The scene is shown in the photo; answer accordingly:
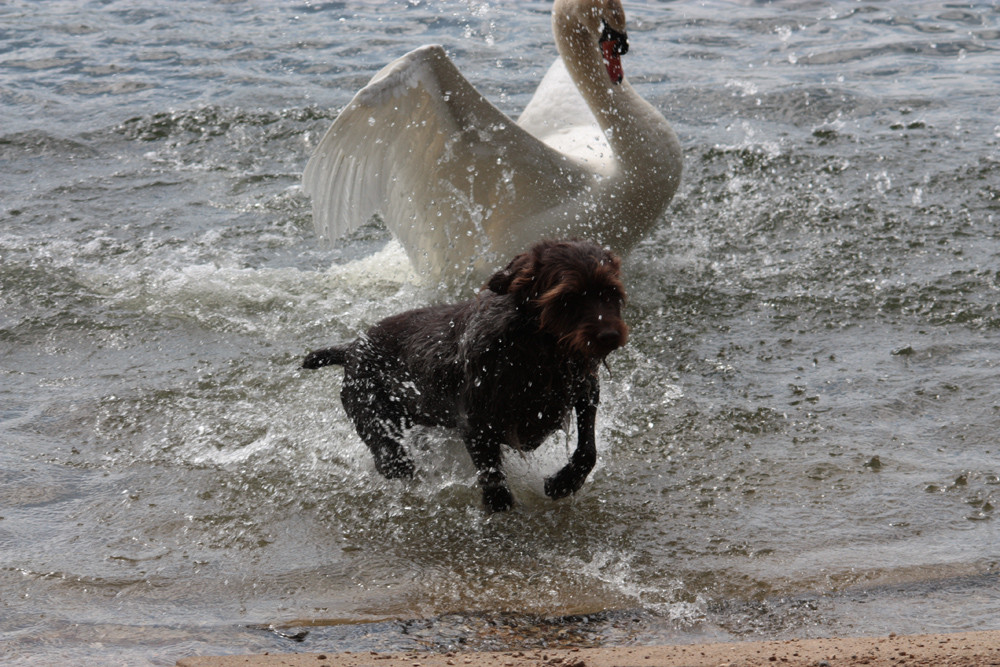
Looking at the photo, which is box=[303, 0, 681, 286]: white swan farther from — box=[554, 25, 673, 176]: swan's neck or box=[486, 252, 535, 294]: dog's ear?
box=[486, 252, 535, 294]: dog's ear

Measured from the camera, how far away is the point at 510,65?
38.7 feet

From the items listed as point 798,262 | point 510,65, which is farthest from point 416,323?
point 510,65

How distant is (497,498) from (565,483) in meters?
0.28

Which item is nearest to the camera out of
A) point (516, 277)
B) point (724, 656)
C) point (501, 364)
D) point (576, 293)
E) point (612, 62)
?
point (724, 656)

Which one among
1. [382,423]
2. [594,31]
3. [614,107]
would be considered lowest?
[382,423]

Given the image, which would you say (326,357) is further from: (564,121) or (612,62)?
(564,121)

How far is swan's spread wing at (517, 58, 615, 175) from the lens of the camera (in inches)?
264

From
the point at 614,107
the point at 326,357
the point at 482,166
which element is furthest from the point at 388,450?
the point at 614,107

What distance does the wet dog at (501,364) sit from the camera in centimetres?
356

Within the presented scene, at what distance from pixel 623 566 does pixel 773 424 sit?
1389mm

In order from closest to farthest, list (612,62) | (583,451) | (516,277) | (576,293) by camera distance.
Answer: (576,293) → (516,277) → (583,451) → (612,62)

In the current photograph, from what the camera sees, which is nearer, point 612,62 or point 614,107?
point 614,107

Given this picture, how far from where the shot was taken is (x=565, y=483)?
411 centimetres

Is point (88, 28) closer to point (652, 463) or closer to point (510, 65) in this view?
point (510, 65)
